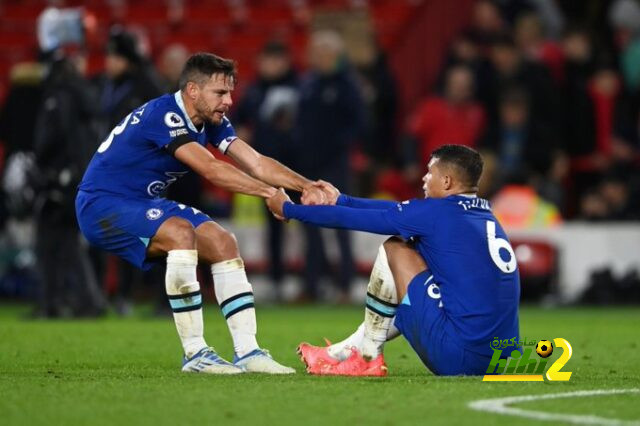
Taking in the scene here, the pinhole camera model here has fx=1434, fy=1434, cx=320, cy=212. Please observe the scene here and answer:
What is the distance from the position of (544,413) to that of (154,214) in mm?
2877

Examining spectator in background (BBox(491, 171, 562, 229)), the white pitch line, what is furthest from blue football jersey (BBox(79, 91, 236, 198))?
spectator in background (BBox(491, 171, 562, 229))

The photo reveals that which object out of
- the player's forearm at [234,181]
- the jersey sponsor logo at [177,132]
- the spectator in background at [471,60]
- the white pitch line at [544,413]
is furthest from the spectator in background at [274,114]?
the white pitch line at [544,413]

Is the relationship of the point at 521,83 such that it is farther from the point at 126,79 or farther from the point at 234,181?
the point at 234,181

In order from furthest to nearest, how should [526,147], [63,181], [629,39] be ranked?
[629,39]
[526,147]
[63,181]

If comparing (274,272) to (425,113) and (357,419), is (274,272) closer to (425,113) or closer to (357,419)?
(425,113)

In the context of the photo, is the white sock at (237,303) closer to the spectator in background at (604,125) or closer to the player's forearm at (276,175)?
the player's forearm at (276,175)

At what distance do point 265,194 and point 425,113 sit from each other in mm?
8788

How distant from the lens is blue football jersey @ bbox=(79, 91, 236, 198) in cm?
801

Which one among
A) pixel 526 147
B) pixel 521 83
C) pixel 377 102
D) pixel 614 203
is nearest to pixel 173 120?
pixel 614 203

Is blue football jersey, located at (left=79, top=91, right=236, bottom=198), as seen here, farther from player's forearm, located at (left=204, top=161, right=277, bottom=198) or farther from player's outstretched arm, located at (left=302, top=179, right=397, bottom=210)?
player's outstretched arm, located at (left=302, top=179, right=397, bottom=210)

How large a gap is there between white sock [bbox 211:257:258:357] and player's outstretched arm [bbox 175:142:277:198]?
414 millimetres

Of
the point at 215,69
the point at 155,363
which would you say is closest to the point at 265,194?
the point at 215,69

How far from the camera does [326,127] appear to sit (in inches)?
608

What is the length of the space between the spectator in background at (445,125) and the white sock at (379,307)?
8.69m
